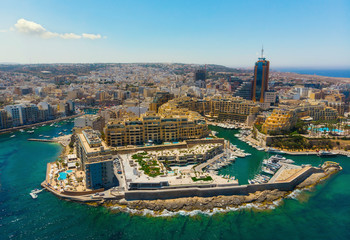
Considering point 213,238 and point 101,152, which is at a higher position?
point 101,152

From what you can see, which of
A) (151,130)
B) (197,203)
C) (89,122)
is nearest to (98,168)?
(197,203)

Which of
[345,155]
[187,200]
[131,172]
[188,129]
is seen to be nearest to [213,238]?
[187,200]

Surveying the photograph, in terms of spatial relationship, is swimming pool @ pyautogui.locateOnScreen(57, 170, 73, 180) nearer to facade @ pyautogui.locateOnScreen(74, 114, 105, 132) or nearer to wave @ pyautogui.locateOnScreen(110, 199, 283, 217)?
wave @ pyautogui.locateOnScreen(110, 199, 283, 217)

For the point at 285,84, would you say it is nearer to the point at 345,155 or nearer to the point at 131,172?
the point at 345,155

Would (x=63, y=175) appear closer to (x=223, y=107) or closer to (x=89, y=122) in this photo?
(x=89, y=122)

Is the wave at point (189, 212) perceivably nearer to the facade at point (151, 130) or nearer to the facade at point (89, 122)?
the facade at point (151, 130)

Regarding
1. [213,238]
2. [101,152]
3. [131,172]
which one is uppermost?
[101,152]
